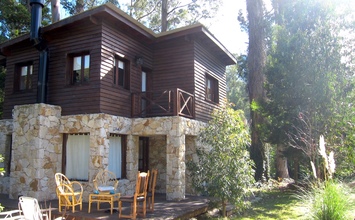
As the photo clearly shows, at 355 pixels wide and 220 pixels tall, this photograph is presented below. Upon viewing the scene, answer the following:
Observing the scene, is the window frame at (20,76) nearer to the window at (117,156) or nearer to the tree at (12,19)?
the window at (117,156)

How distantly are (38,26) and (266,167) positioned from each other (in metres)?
11.0

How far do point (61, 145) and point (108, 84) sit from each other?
237 centimetres

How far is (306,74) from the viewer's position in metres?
11.1

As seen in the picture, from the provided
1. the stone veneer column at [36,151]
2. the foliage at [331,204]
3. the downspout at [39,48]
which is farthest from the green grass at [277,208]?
the downspout at [39,48]

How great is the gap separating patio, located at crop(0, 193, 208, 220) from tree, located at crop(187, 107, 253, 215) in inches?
23.1

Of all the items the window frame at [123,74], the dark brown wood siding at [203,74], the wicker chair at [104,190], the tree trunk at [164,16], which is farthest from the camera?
the tree trunk at [164,16]

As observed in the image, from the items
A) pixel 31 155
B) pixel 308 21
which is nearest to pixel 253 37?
pixel 308 21

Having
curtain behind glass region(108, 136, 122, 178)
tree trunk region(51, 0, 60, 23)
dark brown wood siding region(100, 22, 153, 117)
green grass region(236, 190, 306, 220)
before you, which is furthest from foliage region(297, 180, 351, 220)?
tree trunk region(51, 0, 60, 23)

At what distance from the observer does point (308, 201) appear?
19.7 feet

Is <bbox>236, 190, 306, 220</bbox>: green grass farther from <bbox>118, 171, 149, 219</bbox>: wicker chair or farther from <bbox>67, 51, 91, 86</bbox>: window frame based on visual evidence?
<bbox>67, 51, 91, 86</bbox>: window frame

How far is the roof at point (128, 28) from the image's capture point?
9.31 meters

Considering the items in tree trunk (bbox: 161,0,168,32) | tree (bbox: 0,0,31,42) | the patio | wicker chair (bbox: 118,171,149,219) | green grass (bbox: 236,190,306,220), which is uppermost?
tree trunk (bbox: 161,0,168,32)

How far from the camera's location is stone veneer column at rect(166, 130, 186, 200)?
927cm

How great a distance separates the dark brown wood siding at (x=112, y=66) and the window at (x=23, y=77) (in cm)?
347
